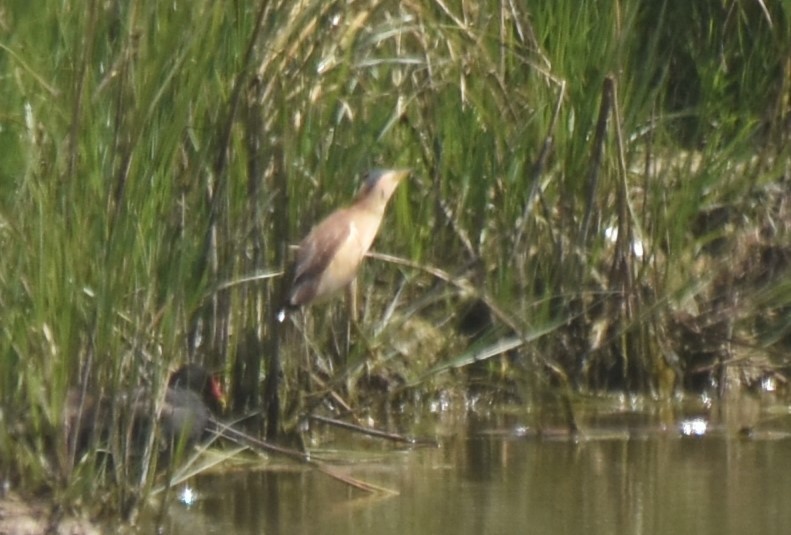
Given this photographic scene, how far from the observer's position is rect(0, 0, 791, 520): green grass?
13.5 feet

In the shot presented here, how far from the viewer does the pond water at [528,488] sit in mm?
4543

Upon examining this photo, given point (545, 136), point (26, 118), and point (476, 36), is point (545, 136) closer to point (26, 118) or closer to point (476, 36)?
point (476, 36)

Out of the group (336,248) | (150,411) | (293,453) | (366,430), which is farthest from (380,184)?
(150,411)

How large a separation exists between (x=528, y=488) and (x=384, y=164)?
127cm

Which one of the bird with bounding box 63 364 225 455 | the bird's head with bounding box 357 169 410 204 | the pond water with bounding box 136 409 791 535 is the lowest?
the pond water with bounding box 136 409 791 535

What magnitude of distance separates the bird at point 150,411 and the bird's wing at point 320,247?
1.24 feet

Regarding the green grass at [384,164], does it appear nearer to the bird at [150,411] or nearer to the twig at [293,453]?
the bird at [150,411]

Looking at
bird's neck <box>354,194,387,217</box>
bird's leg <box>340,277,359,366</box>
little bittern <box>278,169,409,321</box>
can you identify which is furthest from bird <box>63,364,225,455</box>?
bird's neck <box>354,194,387,217</box>

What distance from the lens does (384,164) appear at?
18.8ft

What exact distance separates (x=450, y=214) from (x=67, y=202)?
1.90 meters

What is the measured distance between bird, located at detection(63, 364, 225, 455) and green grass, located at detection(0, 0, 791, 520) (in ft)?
0.16

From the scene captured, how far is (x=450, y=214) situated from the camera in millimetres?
5750

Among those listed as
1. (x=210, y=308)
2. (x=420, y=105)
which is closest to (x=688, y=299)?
(x=420, y=105)

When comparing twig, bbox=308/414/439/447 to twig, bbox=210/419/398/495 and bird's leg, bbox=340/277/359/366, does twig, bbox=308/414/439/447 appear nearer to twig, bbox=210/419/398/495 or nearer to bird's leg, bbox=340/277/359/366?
twig, bbox=210/419/398/495
